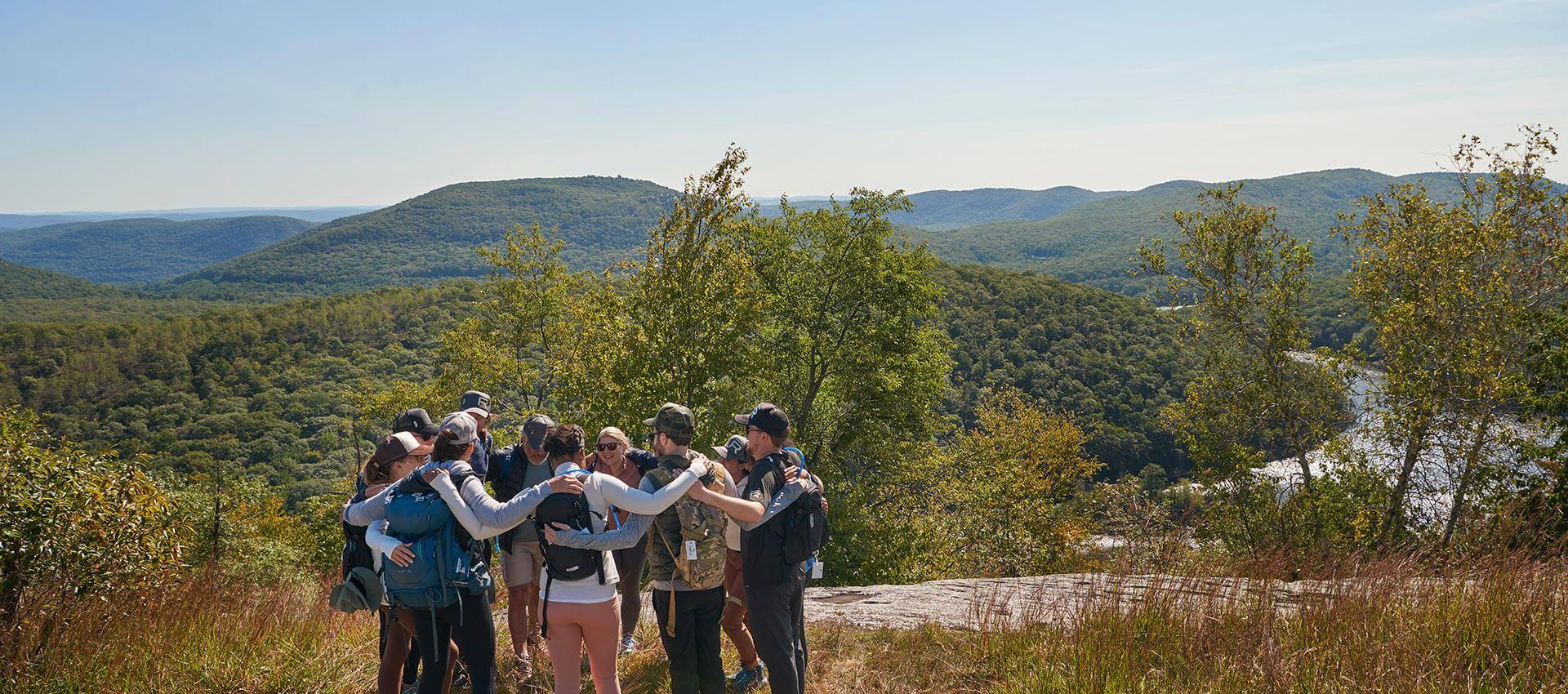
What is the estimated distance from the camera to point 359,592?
169 inches

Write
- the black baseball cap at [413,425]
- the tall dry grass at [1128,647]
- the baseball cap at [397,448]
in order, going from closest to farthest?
1. the tall dry grass at [1128,647]
2. the baseball cap at [397,448]
3. the black baseball cap at [413,425]

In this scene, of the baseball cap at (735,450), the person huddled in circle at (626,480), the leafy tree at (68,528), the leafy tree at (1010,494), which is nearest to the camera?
the person huddled in circle at (626,480)

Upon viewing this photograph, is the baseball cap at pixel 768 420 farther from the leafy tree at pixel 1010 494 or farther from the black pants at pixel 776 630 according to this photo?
the leafy tree at pixel 1010 494

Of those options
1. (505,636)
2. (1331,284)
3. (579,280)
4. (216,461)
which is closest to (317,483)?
(216,461)

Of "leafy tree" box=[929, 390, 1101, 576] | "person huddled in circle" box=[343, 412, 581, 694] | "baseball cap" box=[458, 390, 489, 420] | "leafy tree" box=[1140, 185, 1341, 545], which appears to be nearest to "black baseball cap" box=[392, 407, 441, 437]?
"baseball cap" box=[458, 390, 489, 420]

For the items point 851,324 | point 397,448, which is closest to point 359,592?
point 397,448

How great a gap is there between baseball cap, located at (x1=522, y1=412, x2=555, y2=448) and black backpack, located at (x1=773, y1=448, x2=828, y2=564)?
181 cm

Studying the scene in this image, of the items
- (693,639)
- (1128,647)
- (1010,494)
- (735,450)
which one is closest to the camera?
(1128,647)

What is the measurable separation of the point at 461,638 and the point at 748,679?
6.44 ft

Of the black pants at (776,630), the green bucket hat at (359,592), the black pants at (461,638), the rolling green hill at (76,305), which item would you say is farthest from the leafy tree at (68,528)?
the rolling green hill at (76,305)

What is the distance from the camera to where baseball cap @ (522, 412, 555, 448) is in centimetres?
550

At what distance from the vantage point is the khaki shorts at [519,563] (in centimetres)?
555

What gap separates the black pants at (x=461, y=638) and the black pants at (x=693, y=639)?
94cm

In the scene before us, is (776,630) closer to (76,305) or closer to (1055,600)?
(1055,600)
